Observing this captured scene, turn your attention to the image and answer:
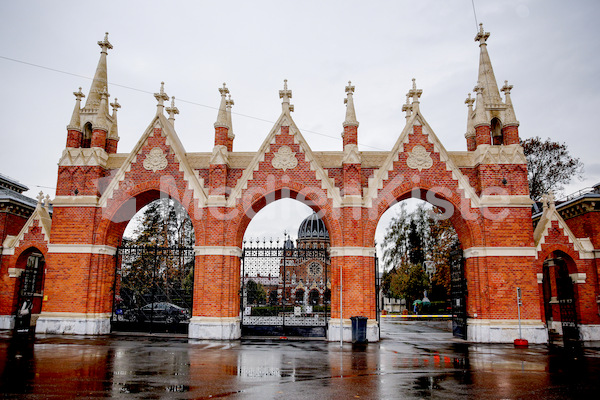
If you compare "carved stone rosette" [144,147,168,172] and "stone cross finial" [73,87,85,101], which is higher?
"stone cross finial" [73,87,85,101]

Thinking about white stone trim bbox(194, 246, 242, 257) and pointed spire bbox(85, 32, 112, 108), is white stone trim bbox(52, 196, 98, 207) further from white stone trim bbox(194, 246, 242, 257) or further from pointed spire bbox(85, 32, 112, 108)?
white stone trim bbox(194, 246, 242, 257)

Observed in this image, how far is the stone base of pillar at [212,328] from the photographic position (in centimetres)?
1678

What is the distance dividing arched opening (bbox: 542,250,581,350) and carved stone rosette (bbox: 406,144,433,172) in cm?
712

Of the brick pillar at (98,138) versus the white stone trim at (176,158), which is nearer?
the white stone trim at (176,158)

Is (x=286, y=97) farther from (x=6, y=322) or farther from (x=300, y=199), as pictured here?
(x=6, y=322)

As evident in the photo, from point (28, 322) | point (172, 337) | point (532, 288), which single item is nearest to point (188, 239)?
point (28, 322)

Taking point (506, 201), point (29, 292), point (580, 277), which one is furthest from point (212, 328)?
point (580, 277)

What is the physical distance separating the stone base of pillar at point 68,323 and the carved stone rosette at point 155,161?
629 cm

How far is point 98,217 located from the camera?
18328 millimetres

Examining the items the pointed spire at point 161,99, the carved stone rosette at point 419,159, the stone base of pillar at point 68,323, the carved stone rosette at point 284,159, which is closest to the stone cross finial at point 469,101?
the carved stone rosette at point 419,159

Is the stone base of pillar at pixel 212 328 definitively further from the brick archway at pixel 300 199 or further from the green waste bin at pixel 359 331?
the green waste bin at pixel 359 331

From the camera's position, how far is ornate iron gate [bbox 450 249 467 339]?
59.3 ft

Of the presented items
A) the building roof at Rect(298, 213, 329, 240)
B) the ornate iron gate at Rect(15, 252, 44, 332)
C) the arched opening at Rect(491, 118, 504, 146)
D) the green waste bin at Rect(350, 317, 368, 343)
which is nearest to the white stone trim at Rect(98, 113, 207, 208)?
the ornate iron gate at Rect(15, 252, 44, 332)

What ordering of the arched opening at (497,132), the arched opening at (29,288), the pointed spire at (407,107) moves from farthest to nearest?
the arched opening at (29,288) → the arched opening at (497,132) → the pointed spire at (407,107)
